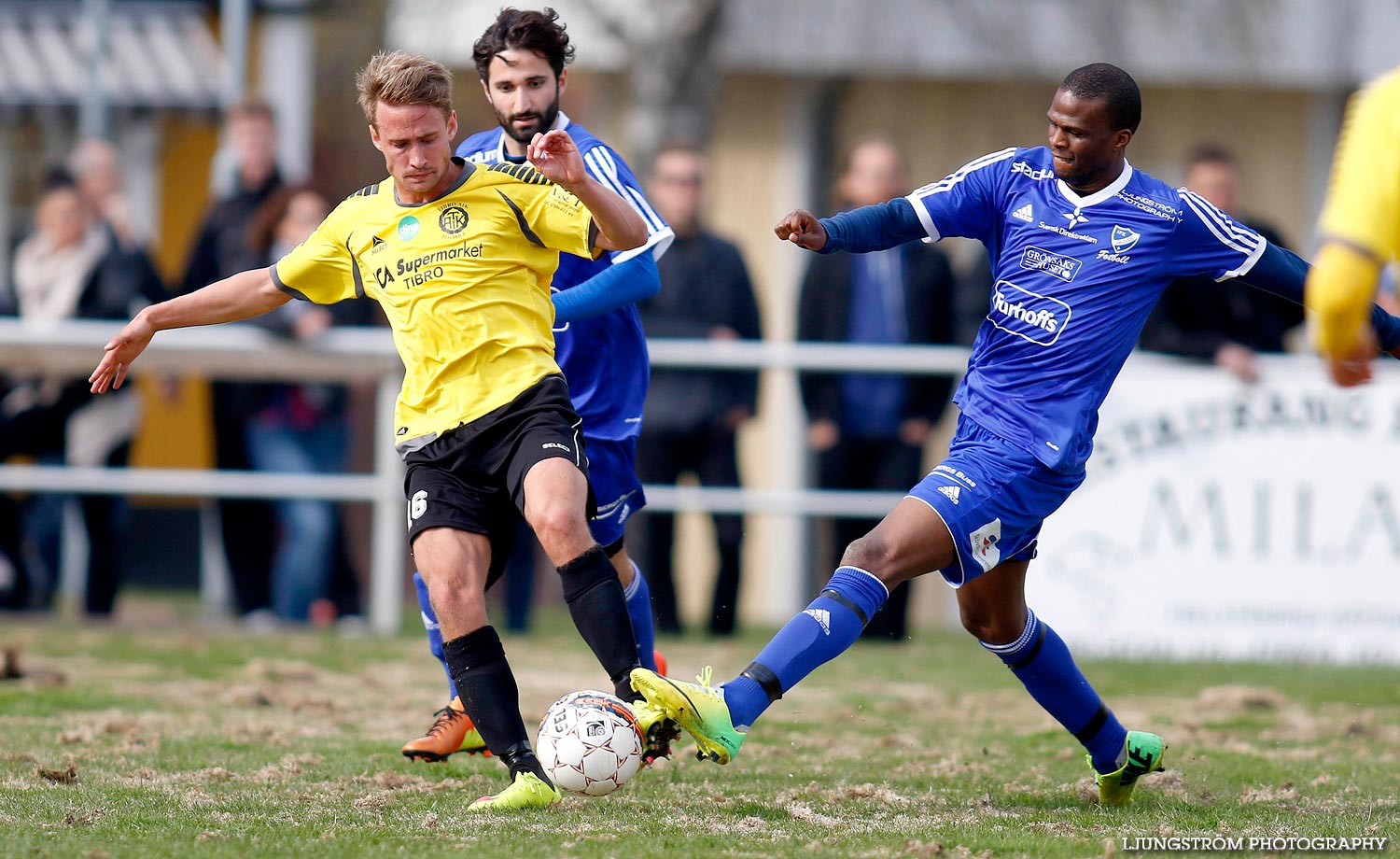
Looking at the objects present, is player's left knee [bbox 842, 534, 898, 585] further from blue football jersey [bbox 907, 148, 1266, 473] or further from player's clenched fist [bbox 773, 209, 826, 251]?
player's clenched fist [bbox 773, 209, 826, 251]

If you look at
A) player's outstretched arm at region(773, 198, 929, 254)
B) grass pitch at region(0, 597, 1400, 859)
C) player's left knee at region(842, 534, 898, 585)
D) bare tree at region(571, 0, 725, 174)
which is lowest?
grass pitch at region(0, 597, 1400, 859)

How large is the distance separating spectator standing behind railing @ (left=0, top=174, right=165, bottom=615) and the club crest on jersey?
665cm

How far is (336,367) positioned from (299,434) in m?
0.58

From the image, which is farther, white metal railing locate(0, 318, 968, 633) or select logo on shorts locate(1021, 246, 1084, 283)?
white metal railing locate(0, 318, 968, 633)

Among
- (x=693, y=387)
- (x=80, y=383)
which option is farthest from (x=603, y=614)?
(x=80, y=383)

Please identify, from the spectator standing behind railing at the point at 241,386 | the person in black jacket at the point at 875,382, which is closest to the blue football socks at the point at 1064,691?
the person in black jacket at the point at 875,382

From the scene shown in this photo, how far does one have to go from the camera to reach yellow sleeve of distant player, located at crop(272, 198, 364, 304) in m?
5.27

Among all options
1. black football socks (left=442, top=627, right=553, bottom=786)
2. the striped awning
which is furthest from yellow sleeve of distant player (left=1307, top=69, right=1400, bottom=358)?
the striped awning

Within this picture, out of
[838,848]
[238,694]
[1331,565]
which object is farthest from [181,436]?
[838,848]

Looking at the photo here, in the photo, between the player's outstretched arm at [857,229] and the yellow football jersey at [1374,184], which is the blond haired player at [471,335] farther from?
the yellow football jersey at [1374,184]

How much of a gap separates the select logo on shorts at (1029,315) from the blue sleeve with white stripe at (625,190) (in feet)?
3.61

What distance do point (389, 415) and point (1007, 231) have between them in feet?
18.2

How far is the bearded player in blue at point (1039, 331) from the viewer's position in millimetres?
5004

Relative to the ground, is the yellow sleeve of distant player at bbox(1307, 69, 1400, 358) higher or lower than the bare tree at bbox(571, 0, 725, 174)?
lower
